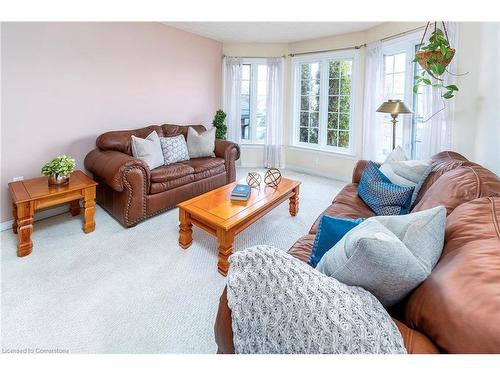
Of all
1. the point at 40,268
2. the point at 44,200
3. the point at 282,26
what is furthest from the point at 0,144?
the point at 282,26

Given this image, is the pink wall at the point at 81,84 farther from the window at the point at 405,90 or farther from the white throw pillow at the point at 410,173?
the white throw pillow at the point at 410,173

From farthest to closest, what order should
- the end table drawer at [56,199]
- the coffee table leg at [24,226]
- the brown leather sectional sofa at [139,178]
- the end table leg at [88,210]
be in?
the brown leather sectional sofa at [139,178]
the end table leg at [88,210]
the end table drawer at [56,199]
the coffee table leg at [24,226]

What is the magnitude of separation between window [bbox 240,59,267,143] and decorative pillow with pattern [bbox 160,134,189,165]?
1940 millimetres

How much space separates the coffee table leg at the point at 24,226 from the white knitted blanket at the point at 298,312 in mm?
2258

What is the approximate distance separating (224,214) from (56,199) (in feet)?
5.03

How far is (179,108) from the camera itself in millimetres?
4617

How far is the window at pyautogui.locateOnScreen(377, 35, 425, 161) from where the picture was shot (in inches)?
138

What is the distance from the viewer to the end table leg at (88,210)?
2697 mm

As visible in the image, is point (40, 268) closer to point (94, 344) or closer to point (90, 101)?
point (94, 344)

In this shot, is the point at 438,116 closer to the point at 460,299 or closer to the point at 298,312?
the point at 460,299

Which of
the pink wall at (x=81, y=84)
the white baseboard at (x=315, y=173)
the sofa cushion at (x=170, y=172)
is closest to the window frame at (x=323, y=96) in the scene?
the white baseboard at (x=315, y=173)

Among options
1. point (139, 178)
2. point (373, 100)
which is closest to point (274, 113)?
point (373, 100)

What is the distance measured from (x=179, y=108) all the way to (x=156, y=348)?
12.7ft

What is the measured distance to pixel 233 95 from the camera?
17.4 feet
